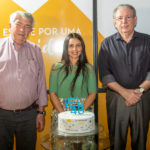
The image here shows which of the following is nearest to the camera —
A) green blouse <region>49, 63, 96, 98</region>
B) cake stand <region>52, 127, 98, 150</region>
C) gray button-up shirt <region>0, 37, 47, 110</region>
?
cake stand <region>52, 127, 98, 150</region>

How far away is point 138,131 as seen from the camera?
222 cm

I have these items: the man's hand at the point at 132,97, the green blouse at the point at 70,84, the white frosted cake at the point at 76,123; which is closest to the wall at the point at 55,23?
the green blouse at the point at 70,84

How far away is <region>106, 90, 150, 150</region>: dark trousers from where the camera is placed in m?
2.21

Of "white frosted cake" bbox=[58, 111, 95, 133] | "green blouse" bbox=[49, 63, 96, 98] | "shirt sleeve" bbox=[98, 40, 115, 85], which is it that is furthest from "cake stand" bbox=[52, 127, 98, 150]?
"shirt sleeve" bbox=[98, 40, 115, 85]

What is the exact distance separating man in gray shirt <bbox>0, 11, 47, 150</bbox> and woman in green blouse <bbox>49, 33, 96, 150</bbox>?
0.61 feet

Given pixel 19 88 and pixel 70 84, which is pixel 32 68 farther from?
pixel 70 84

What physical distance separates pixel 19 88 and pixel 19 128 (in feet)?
1.29

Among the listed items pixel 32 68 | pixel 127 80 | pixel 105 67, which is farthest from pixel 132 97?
pixel 32 68

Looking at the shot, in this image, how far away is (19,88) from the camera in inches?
80.7

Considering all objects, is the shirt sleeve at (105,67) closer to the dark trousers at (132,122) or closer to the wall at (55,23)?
the dark trousers at (132,122)

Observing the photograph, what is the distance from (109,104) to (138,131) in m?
0.41

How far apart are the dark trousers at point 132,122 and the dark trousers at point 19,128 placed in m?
0.81

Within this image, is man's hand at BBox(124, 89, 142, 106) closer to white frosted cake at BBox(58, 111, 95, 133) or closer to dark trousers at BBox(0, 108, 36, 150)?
white frosted cake at BBox(58, 111, 95, 133)

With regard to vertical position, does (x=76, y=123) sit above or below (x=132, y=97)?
below
